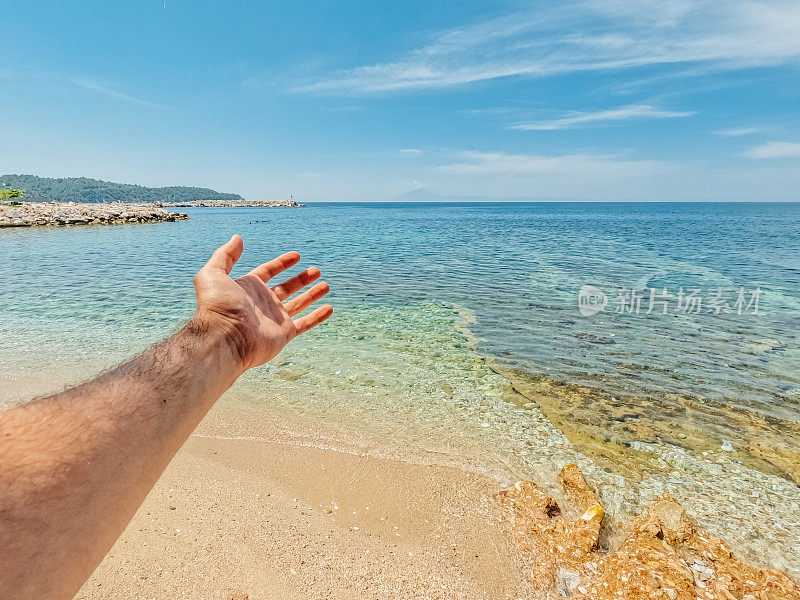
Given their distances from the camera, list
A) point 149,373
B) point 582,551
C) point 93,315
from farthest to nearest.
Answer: point 93,315
point 582,551
point 149,373

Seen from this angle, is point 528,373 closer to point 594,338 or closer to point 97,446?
point 594,338

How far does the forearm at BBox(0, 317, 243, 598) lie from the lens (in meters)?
1.22

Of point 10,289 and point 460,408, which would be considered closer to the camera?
point 460,408

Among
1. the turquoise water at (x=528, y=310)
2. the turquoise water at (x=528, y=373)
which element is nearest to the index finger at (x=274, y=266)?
the turquoise water at (x=528, y=373)

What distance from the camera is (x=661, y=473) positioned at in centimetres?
511

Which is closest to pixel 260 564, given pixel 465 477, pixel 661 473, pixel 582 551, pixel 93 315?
pixel 465 477

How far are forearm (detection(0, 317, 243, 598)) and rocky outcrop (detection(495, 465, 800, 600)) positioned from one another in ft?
10.8

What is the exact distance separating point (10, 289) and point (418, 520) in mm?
18357

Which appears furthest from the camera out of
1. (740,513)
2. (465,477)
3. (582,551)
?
(465,477)

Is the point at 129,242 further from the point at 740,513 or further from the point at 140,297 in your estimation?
the point at 740,513

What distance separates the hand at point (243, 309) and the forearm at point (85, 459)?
0.31 meters

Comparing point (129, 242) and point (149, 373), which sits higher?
point (149, 373)

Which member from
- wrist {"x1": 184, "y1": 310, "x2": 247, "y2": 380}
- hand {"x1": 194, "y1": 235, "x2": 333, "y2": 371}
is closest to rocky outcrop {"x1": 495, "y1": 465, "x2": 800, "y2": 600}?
hand {"x1": 194, "y1": 235, "x2": 333, "y2": 371}

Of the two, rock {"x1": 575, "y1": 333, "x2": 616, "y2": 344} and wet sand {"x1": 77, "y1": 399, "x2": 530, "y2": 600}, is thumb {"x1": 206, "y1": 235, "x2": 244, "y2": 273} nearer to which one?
wet sand {"x1": 77, "y1": 399, "x2": 530, "y2": 600}
